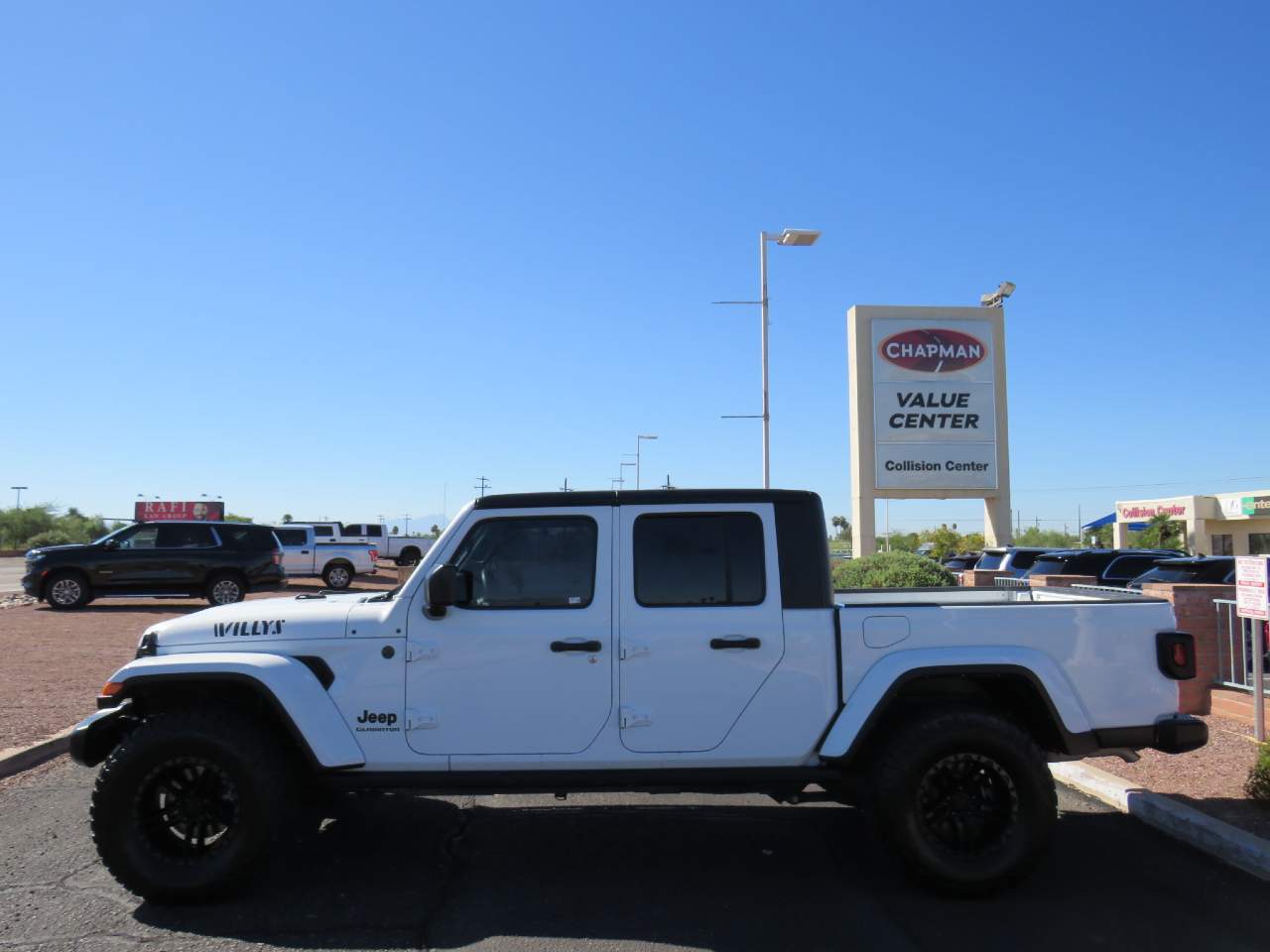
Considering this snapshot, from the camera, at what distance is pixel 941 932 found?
4484 millimetres

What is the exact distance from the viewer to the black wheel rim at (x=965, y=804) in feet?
16.1

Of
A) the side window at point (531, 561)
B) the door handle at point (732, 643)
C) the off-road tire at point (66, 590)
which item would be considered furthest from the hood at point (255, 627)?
the off-road tire at point (66, 590)

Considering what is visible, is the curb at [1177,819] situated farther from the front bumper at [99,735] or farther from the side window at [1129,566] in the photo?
the side window at [1129,566]

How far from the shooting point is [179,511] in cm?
5803

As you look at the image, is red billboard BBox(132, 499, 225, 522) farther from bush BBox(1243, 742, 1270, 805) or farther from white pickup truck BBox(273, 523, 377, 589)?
bush BBox(1243, 742, 1270, 805)

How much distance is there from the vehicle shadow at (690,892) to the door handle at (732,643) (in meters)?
1.23

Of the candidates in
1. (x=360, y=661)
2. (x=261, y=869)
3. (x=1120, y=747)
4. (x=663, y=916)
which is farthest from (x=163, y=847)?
(x=1120, y=747)

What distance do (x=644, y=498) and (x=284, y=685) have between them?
2.01 meters

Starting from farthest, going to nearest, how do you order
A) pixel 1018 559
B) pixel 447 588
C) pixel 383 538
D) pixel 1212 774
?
pixel 383 538
pixel 1018 559
pixel 1212 774
pixel 447 588

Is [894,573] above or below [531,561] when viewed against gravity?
below

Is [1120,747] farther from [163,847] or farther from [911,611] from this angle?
[163,847]

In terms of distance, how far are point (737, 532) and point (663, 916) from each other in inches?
74.2

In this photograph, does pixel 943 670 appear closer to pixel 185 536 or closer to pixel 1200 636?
pixel 1200 636

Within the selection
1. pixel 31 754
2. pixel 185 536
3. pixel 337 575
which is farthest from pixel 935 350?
pixel 31 754
